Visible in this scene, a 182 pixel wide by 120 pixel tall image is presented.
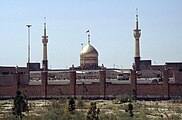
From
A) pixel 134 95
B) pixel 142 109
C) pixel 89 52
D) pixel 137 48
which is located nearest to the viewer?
pixel 142 109

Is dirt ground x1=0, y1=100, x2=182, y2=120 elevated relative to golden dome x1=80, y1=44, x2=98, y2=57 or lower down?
lower down

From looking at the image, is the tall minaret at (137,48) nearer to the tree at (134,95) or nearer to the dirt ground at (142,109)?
the tree at (134,95)

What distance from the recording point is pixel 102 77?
1810 inches

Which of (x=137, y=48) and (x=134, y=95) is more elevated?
(x=137, y=48)

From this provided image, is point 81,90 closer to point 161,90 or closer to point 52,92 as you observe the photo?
point 52,92

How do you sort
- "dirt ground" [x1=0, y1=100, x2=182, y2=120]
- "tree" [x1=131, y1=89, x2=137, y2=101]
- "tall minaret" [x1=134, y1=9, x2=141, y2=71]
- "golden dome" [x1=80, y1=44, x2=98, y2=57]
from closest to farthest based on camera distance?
1. "dirt ground" [x1=0, y1=100, x2=182, y2=120]
2. "tree" [x1=131, y1=89, x2=137, y2=101]
3. "tall minaret" [x1=134, y1=9, x2=141, y2=71]
4. "golden dome" [x1=80, y1=44, x2=98, y2=57]

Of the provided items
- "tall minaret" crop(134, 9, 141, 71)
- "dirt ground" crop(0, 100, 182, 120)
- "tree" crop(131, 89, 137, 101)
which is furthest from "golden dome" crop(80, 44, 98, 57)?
"dirt ground" crop(0, 100, 182, 120)

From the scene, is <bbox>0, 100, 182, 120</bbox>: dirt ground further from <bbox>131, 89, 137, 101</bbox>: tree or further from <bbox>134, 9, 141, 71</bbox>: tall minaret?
<bbox>134, 9, 141, 71</bbox>: tall minaret

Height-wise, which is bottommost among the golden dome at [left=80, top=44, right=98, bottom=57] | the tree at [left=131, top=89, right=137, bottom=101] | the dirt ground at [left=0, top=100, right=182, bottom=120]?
the dirt ground at [left=0, top=100, right=182, bottom=120]

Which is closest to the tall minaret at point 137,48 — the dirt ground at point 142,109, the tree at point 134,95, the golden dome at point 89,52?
the golden dome at point 89,52

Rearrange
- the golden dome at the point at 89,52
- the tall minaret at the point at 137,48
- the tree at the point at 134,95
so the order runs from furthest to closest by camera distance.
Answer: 1. the golden dome at the point at 89,52
2. the tall minaret at the point at 137,48
3. the tree at the point at 134,95

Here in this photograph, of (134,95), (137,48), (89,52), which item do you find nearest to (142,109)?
(134,95)

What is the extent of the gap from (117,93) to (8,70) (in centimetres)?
1773

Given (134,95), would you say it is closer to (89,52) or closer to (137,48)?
(137,48)
